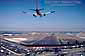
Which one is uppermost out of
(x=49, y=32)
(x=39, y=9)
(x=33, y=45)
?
(x=39, y=9)

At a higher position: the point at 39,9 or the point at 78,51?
the point at 39,9

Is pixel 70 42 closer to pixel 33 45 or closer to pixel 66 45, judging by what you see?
pixel 66 45

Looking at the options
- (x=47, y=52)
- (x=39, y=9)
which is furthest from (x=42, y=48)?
(x=39, y=9)

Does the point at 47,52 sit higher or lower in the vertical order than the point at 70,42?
lower

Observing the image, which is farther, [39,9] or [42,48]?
[42,48]

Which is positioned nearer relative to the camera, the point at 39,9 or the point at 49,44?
the point at 39,9

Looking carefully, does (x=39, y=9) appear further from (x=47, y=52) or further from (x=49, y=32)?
(x=47, y=52)

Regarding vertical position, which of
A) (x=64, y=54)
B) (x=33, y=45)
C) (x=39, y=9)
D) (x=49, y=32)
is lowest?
(x=64, y=54)

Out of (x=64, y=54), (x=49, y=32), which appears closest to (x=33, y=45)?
(x=49, y=32)
